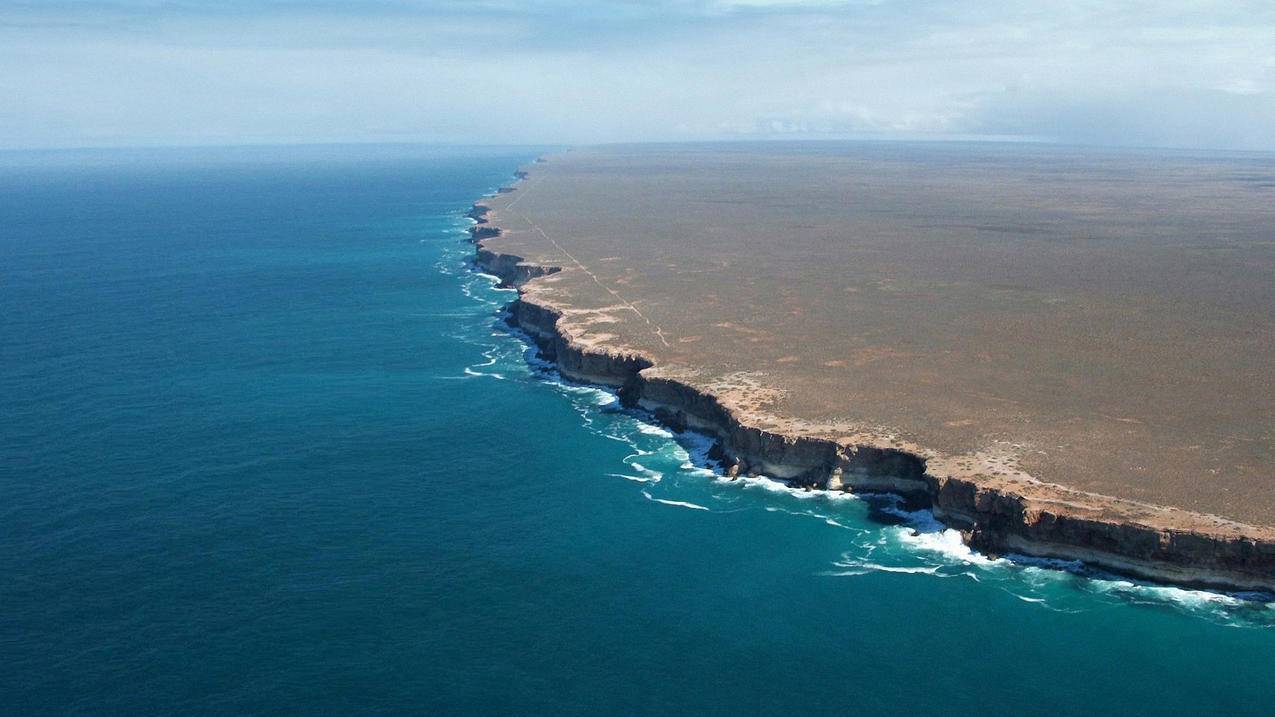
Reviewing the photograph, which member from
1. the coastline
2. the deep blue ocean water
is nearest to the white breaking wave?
the deep blue ocean water

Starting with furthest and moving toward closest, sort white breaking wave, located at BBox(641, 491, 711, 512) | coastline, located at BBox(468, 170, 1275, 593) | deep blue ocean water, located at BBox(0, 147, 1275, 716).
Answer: white breaking wave, located at BBox(641, 491, 711, 512) < coastline, located at BBox(468, 170, 1275, 593) < deep blue ocean water, located at BBox(0, 147, 1275, 716)

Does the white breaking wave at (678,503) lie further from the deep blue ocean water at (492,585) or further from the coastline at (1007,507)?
the coastline at (1007,507)

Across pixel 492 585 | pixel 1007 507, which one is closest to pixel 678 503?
pixel 492 585

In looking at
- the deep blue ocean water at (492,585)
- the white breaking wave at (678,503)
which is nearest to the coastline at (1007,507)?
the deep blue ocean water at (492,585)

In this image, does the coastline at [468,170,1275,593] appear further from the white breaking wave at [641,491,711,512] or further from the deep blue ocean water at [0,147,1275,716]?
the white breaking wave at [641,491,711,512]

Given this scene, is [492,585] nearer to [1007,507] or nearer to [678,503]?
[678,503]

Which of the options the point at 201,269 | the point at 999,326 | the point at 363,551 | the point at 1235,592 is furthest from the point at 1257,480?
the point at 201,269
